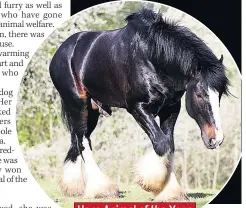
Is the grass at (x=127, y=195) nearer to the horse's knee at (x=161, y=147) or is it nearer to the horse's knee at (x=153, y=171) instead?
the horse's knee at (x=153, y=171)

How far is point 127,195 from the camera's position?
8078mm

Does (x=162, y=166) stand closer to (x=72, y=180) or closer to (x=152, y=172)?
(x=152, y=172)

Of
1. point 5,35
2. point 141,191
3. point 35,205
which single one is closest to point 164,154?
point 141,191

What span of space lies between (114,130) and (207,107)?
120 cm

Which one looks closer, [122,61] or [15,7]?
[122,61]

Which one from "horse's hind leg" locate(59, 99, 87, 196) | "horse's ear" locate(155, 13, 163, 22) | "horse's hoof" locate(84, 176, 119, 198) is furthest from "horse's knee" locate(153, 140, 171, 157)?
"horse's ear" locate(155, 13, 163, 22)

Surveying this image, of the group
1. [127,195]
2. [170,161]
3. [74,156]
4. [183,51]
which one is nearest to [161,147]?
[170,161]

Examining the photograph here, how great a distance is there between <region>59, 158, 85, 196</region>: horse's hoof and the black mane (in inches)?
56.8

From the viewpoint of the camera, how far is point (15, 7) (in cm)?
827

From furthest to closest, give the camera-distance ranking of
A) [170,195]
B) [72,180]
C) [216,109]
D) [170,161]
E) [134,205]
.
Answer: [72,180] < [134,205] < [170,195] < [170,161] < [216,109]

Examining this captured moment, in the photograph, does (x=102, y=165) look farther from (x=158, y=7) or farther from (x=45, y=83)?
(x=158, y=7)

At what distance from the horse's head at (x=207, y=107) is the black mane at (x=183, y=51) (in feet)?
0.12

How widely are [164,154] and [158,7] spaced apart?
4.86 feet

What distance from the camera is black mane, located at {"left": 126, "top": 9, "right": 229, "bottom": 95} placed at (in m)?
7.52
